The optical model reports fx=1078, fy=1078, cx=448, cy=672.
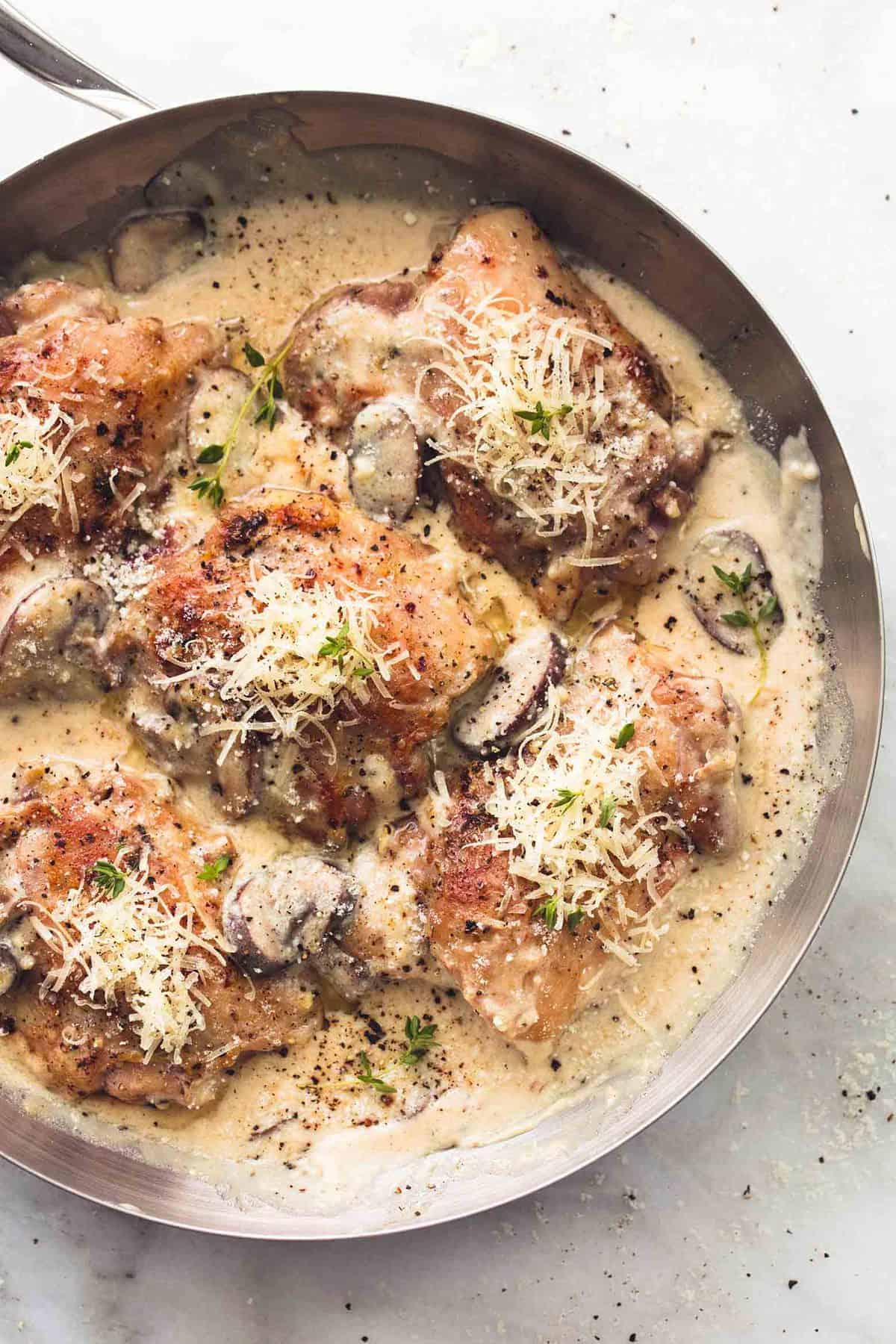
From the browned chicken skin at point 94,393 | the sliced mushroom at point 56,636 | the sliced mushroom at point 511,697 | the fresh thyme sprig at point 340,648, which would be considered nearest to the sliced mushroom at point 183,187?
the browned chicken skin at point 94,393

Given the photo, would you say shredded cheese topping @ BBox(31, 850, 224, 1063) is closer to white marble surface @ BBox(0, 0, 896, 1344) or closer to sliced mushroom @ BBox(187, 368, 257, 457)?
white marble surface @ BBox(0, 0, 896, 1344)

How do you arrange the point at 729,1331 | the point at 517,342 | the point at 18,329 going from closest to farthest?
1. the point at 517,342
2. the point at 18,329
3. the point at 729,1331

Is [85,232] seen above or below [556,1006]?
above

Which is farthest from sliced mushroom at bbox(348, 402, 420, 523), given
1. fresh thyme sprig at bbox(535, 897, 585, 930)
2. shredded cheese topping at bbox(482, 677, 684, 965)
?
fresh thyme sprig at bbox(535, 897, 585, 930)

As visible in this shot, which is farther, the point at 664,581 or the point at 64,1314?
the point at 64,1314

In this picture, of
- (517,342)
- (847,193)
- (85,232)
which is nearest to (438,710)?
(517,342)

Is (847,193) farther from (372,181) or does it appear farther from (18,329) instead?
(18,329)

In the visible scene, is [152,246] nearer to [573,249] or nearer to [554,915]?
[573,249]

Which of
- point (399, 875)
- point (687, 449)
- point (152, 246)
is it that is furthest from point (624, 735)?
point (152, 246)
